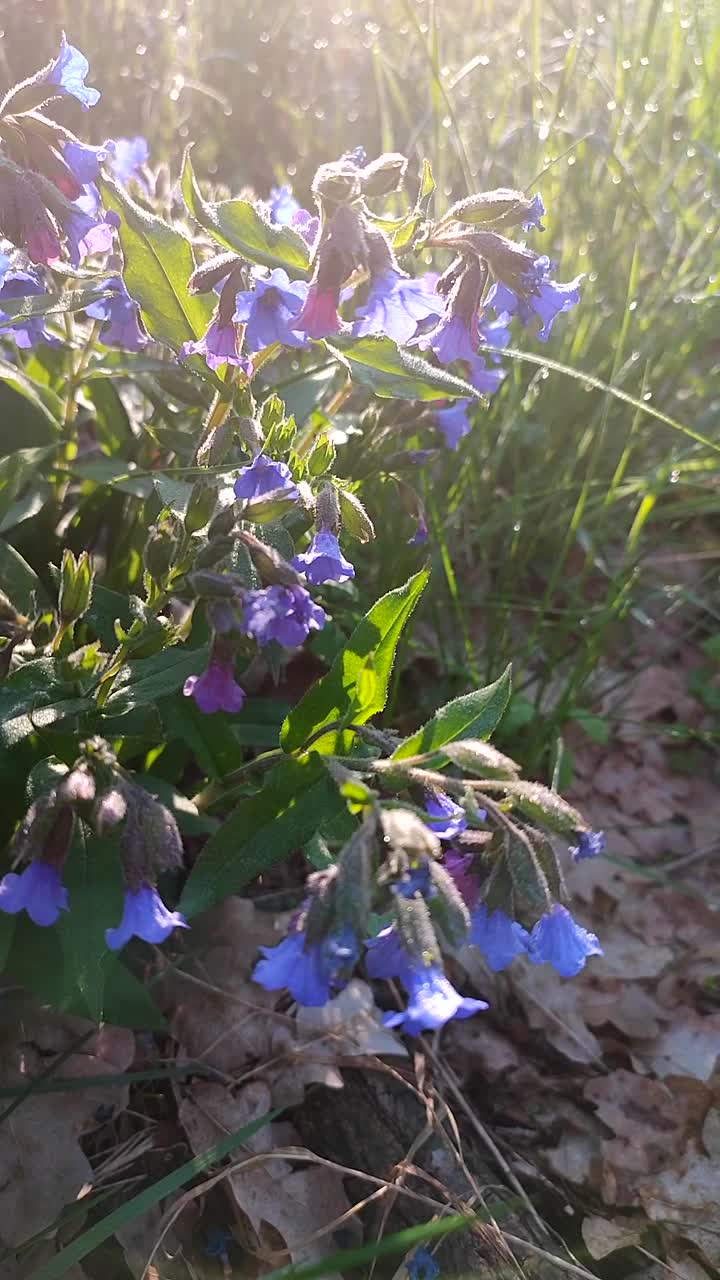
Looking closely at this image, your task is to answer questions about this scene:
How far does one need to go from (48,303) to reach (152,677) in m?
0.53

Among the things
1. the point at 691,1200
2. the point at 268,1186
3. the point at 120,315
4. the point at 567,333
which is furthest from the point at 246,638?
the point at 567,333

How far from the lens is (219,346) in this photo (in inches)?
53.6

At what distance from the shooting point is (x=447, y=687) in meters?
2.28

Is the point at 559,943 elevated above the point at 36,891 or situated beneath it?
situated beneath

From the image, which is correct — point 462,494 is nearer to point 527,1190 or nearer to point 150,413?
point 150,413

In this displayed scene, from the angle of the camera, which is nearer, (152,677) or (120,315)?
(152,677)

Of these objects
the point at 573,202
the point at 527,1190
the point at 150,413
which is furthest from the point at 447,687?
the point at 573,202

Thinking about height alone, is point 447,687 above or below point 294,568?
below

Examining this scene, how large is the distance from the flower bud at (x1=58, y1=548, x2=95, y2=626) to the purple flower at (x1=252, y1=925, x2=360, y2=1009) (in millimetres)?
560

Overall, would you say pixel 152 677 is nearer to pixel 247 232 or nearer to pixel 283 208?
pixel 247 232

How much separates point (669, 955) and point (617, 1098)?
364mm

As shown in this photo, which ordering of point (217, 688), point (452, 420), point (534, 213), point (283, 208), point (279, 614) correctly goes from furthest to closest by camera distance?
point (452, 420)
point (283, 208)
point (534, 213)
point (217, 688)
point (279, 614)

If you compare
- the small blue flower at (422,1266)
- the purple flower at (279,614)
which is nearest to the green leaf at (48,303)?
the purple flower at (279,614)

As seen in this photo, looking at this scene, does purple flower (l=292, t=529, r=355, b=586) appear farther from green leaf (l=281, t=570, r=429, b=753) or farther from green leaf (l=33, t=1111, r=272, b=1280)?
green leaf (l=33, t=1111, r=272, b=1280)
